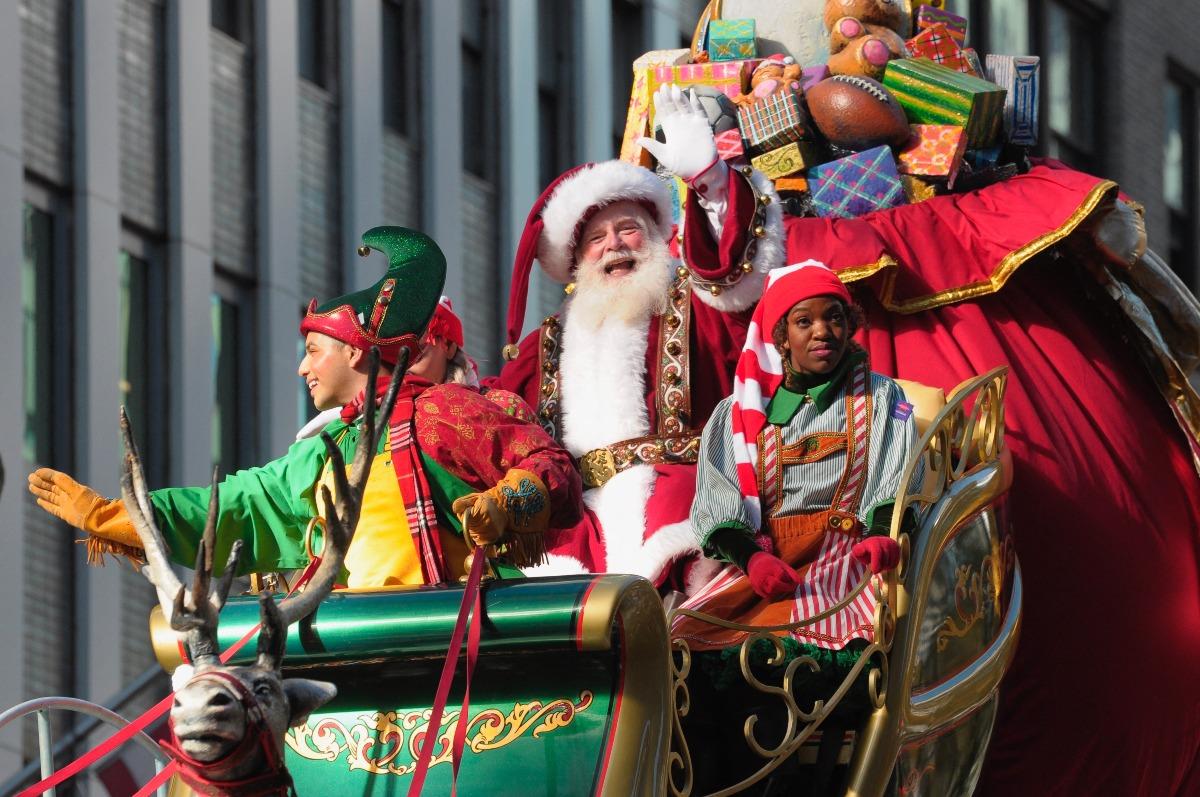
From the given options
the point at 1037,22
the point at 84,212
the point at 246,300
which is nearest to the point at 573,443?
the point at 84,212

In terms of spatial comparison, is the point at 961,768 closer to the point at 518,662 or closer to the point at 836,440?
the point at 836,440

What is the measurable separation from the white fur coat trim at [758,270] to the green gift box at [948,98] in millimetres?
999

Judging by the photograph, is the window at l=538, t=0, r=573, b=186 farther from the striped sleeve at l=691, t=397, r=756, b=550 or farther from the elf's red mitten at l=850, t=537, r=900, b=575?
the elf's red mitten at l=850, t=537, r=900, b=575

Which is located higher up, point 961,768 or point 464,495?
point 464,495

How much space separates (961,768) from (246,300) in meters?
8.78

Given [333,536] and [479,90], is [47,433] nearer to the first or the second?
[479,90]

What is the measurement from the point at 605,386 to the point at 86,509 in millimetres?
1991

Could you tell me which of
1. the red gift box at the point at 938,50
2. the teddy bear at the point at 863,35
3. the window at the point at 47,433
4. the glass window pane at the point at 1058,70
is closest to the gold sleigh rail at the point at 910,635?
the teddy bear at the point at 863,35

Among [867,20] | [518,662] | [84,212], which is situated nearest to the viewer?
[518,662]

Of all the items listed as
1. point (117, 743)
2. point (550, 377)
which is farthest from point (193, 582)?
point (550, 377)

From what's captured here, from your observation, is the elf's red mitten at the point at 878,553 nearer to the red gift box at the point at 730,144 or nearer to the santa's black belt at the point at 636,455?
the santa's black belt at the point at 636,455

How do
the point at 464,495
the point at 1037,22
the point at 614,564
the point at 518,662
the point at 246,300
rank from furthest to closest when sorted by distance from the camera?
the point at 1037,22, the point at 246,300, the point at 614,564, the point at 464,495, the point at 518,662

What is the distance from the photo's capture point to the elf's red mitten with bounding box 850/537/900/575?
6.81 m

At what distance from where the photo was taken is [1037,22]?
23703 mm
